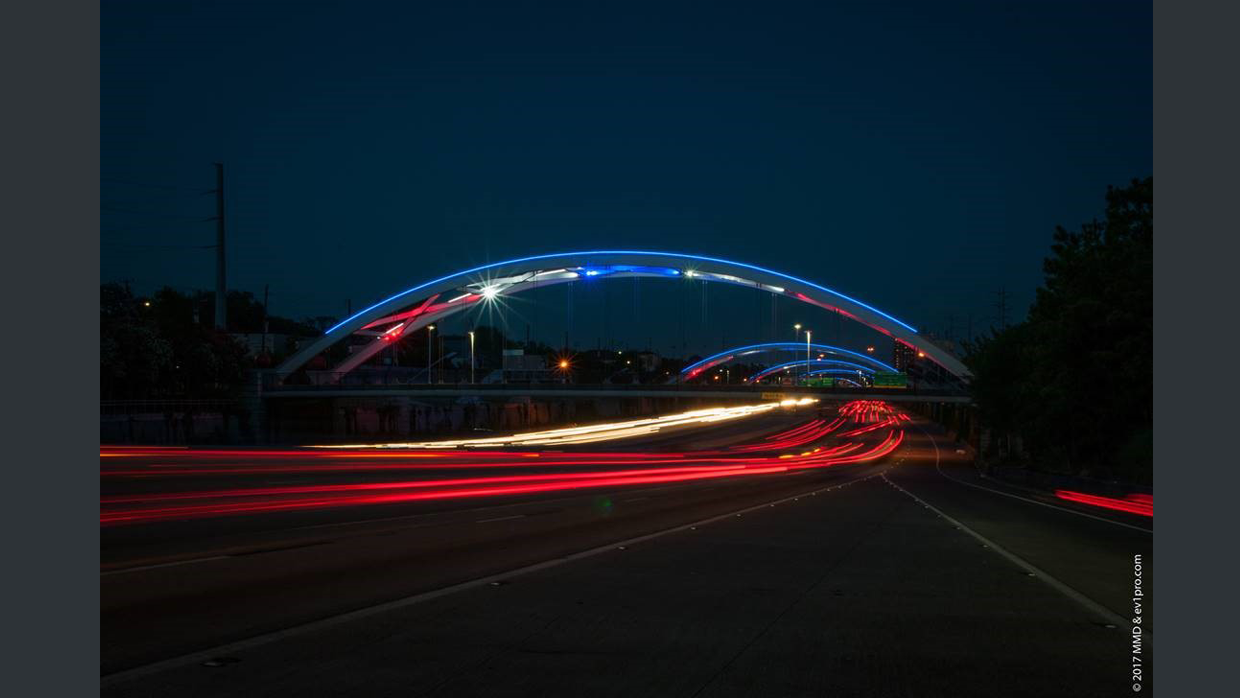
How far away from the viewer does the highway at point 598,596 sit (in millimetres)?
6688

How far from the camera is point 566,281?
10088 centimetres

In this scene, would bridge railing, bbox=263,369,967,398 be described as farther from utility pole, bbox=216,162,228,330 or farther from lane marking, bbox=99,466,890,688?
lane marking, bbox=99,466,890,688

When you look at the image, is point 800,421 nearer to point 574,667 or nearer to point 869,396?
point 869,396

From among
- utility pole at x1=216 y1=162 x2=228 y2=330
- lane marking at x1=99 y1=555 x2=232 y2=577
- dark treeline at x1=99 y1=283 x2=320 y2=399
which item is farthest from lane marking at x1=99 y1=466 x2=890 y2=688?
utility pole at x1=216 y1=162 x2=228 y2=330

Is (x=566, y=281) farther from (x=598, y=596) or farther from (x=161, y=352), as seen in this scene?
(x=598, y=596)

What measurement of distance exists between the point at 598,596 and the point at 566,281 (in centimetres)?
9185

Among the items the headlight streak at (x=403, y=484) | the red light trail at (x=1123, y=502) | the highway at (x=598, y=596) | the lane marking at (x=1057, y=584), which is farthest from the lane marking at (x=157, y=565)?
the red light trail at (x=1123, y=502)

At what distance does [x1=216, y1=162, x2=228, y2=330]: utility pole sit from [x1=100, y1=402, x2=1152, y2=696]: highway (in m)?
80.9

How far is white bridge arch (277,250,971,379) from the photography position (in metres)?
83.8

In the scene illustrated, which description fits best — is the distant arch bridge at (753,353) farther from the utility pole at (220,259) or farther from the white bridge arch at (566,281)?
the utility pole at (220,259)

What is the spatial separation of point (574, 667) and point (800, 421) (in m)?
123

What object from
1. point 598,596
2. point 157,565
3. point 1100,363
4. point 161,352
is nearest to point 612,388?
point 161,352

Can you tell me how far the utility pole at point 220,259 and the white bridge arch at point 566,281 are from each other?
850 centimetres

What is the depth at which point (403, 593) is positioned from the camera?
9.83 meters
